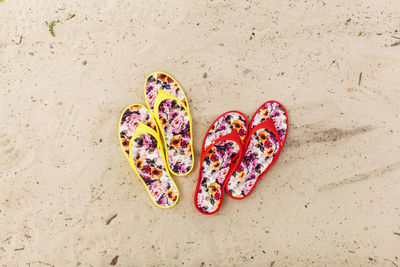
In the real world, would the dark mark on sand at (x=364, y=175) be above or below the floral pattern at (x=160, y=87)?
below

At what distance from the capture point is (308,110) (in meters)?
1.87

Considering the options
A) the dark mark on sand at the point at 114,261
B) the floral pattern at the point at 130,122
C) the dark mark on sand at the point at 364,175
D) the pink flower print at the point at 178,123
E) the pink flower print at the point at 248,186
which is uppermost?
the floral pattern at the point at 130,122

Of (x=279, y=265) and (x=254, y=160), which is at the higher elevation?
(x=254, y=160)

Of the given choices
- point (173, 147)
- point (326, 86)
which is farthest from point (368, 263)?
point (173, 147)

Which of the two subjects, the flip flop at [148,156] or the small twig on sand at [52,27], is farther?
the small twig on sand at [52,27]

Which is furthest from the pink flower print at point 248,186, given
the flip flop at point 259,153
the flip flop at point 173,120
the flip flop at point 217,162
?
the flip flop at point 173,120

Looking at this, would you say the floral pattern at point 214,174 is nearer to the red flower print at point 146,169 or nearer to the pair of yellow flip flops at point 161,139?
the pair of yellow flip flops at point 161,139

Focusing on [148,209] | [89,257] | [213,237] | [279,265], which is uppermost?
[148,209]

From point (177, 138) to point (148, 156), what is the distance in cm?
26

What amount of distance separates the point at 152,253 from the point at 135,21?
5.96 ft

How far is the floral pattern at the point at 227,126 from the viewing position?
185 cm

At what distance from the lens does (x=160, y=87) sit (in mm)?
1873

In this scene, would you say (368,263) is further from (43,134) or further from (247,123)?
(43,134)

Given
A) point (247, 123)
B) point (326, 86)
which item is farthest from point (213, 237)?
point (326, 86)
